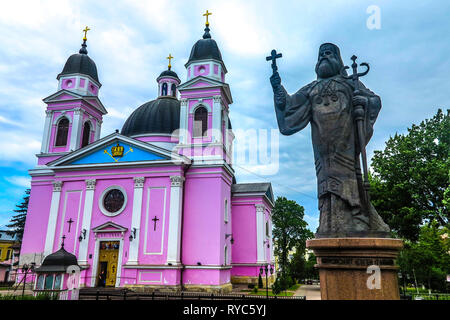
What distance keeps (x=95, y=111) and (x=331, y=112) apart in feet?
96.0

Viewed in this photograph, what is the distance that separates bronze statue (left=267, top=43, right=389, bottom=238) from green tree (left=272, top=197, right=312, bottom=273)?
42.0 m

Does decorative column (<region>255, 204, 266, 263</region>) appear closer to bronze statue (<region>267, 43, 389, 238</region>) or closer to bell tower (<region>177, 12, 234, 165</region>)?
bell tower (<region>177, 12, 234, 165</region>)

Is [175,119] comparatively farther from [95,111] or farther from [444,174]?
[444,174]

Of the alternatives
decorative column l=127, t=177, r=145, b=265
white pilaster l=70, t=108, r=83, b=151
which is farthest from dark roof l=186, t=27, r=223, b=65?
decorative column l=127, t=177, r=145, b=265

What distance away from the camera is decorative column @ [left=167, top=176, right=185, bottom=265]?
22125mm

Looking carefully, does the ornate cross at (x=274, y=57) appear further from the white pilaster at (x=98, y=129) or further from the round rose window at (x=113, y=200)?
the white pilaster at (x=98, y=129)

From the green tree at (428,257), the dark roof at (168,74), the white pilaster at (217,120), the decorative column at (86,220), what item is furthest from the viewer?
the dark roof at (168,74)

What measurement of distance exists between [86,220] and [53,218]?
2.78m

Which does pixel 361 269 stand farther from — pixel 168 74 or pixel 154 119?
pixel 168 74

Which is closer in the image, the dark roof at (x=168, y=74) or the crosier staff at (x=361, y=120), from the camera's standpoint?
the crosier staff at (x=361, y=120)

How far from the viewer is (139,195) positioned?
78.5 ft

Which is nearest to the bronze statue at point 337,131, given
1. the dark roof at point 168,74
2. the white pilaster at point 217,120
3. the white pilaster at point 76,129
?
the white pilaster at point 217,120

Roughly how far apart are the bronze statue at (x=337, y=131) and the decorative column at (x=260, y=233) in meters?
26.1

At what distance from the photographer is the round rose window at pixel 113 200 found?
2438cm
